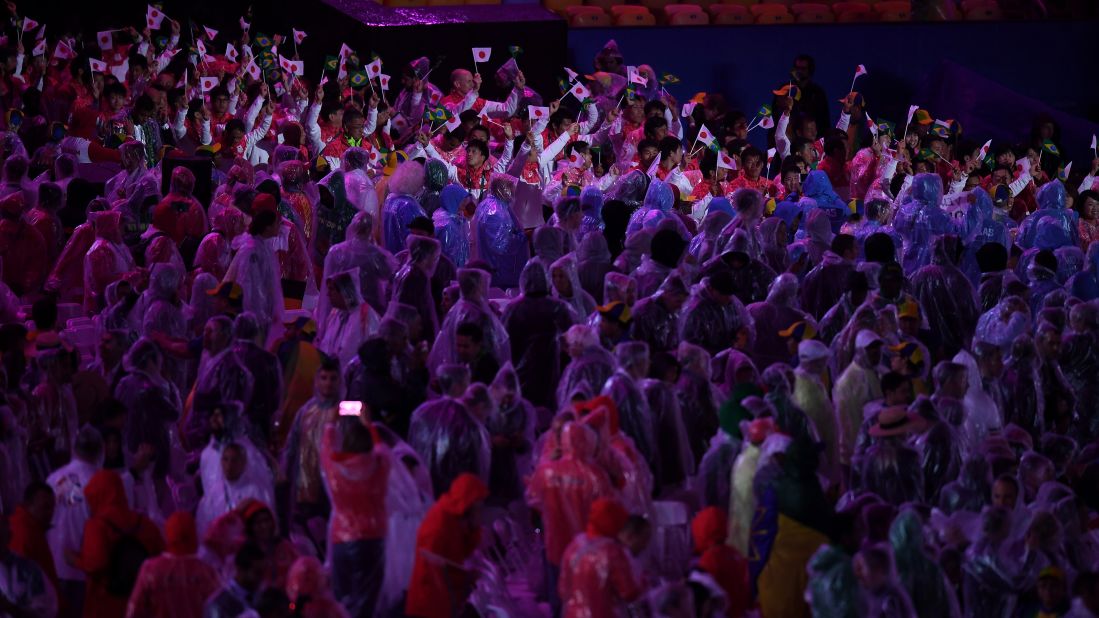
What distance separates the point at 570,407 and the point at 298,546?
1503mm

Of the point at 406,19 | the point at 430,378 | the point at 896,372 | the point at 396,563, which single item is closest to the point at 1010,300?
the point at 896,372

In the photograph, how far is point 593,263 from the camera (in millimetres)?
12898

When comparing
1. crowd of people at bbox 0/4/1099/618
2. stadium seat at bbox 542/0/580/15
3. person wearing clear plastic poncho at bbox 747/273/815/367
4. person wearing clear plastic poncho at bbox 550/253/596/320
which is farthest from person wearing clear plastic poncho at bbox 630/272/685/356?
stadium seat at bbox 542/0/580/15

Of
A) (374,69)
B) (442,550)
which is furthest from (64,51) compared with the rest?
→ (442,550)

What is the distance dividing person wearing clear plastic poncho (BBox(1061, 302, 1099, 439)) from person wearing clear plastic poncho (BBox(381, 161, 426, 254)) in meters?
4.52

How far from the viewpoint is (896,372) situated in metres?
10.3

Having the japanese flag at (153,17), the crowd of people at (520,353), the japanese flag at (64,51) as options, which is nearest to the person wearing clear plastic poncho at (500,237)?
the crowd of people at (520,353)

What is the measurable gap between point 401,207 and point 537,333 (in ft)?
8.85

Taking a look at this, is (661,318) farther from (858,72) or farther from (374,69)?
(858,72)

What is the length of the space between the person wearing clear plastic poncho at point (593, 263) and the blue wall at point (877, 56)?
650 centimetres

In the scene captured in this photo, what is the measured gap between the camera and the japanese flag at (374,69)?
16.7 metres

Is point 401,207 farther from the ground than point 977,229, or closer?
closer

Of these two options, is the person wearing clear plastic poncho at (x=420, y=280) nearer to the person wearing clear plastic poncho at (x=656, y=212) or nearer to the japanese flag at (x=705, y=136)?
the person wearing clear plastic poncho at (x=656, y=212)

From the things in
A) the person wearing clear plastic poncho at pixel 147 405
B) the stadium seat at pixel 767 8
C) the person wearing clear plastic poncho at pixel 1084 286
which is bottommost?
the person wearing clear plastic poncho at pixel 147 405
